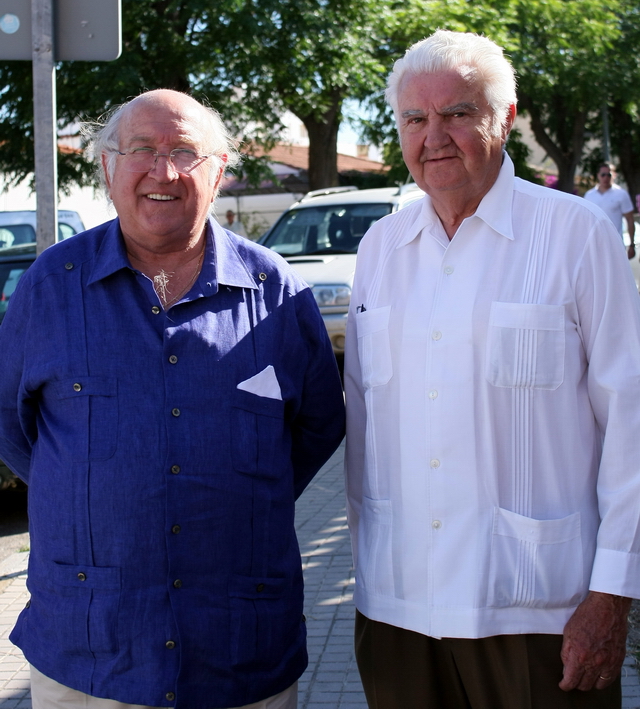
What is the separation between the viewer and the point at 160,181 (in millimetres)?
2436

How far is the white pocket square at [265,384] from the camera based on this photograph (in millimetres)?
2396

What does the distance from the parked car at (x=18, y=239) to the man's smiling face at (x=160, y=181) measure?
15.3 feet

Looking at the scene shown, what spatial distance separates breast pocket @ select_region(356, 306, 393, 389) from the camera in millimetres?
2455

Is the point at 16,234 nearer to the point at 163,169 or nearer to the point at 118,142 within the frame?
the point at 118,142

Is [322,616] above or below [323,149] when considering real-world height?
below

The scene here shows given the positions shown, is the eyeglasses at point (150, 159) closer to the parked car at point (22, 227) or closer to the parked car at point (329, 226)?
the parked car at point (329, 226)

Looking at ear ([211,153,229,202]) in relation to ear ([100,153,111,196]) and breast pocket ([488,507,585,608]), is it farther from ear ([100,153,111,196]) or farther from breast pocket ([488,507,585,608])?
breast pocket ([488,507,585,608])

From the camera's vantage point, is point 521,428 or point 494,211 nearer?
point 521,428

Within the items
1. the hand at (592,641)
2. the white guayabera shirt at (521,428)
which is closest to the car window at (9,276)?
the white guayabera shirt at (521,428)

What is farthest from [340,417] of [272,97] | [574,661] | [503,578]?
[272,97]

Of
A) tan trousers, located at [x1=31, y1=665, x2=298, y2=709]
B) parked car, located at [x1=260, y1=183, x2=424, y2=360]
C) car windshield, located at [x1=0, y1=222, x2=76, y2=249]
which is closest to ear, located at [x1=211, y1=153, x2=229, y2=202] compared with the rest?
tan trousers, located at [x1=31, y1=665, x2=298, y2=709]

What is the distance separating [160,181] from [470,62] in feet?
2.72

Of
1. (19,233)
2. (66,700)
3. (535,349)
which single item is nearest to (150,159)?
(535,349)

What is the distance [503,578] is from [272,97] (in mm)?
16005
